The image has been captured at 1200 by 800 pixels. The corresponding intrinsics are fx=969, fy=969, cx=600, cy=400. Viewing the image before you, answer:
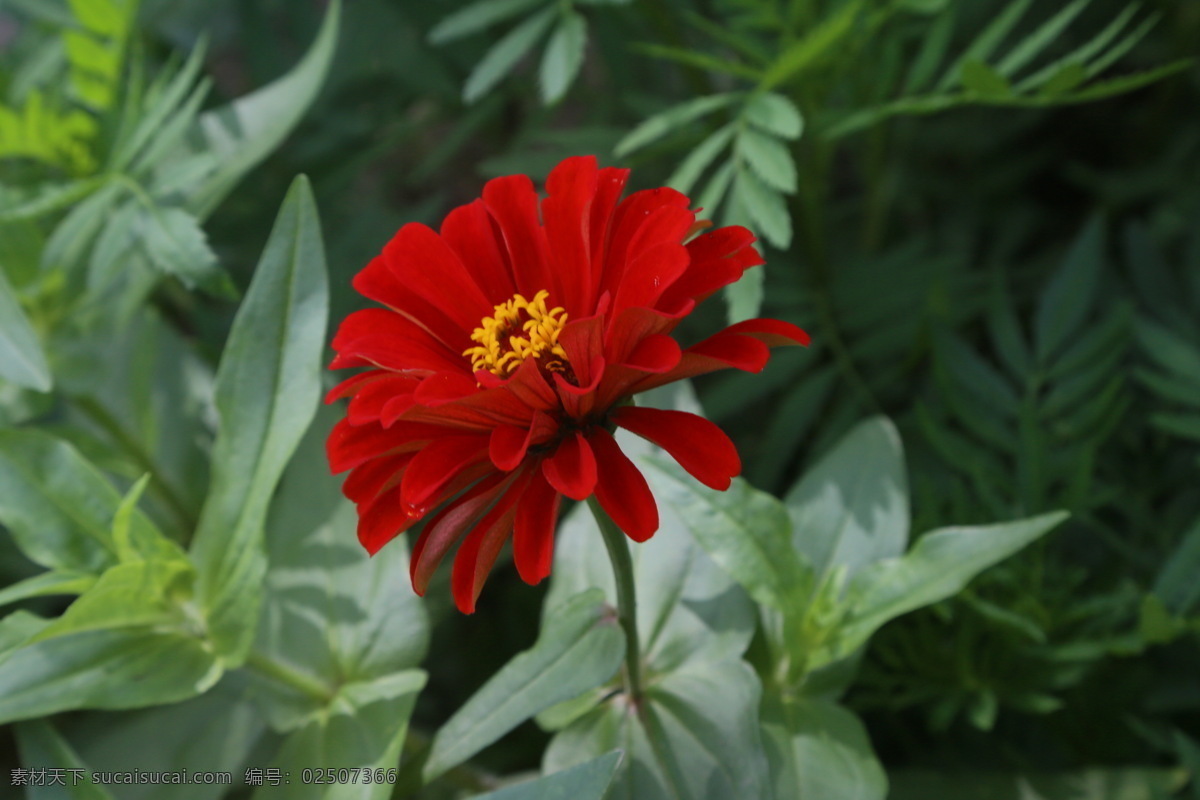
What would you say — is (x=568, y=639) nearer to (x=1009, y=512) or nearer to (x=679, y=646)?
(x=679, y=646)

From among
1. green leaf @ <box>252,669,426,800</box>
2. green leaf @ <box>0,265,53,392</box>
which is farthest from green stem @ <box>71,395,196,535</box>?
green leaf @ <box>252,669,426,800</box>

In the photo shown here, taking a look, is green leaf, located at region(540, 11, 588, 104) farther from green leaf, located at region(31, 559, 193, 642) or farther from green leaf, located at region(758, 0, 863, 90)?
green leaf, located at region(31, 559, 193, 642)

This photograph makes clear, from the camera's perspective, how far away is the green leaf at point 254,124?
0.76 metres

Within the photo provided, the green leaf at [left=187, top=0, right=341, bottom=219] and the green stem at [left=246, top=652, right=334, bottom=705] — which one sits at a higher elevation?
the green leaf at [left=187, top=0, right=341, bottom=219]

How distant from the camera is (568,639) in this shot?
536 mm

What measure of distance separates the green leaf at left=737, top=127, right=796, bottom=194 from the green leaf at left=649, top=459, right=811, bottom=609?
191mm

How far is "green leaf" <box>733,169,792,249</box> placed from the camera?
0.60 m

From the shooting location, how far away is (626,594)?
0.51 m

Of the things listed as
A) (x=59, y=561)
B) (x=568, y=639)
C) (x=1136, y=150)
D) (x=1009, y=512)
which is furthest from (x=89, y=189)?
(x=1136, y=150)

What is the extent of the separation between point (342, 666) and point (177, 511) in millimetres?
264

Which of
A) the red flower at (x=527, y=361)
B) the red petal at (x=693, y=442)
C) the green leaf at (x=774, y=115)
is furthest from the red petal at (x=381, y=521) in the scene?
the green leaf at (x=774, y=115)

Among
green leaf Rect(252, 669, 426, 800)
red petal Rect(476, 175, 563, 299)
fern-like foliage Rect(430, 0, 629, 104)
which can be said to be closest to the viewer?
red petal Rect(476, 175, 563, 299)

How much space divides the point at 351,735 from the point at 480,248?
33cm

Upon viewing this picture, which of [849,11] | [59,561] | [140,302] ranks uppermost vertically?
[849,11]
